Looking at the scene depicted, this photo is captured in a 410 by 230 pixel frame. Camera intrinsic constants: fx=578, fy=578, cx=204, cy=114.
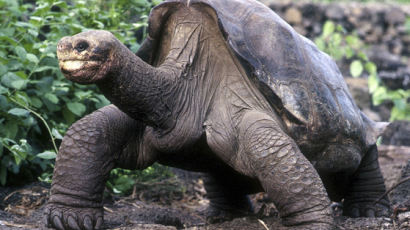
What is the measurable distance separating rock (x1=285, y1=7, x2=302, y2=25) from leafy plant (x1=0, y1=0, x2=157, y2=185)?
755cm

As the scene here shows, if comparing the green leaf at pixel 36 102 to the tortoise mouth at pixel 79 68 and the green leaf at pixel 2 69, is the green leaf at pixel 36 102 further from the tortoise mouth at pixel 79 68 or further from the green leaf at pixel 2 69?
the tortoise mouth at pixel 79 68

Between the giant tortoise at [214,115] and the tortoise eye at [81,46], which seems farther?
the giant tortoise at [214,115]

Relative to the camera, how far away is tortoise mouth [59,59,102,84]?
2.60 meters

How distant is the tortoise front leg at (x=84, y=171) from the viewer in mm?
3068

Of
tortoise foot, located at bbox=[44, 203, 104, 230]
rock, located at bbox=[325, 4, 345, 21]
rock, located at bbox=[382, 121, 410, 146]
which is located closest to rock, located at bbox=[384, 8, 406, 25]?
rock, located at bbox=[325, 4, 345, 21]

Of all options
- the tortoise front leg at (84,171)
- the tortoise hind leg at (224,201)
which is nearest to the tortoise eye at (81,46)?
the tortoise front leg at (84,171)

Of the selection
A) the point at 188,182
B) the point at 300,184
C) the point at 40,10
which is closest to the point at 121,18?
the point at 40,10

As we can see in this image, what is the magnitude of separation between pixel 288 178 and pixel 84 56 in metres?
1.15

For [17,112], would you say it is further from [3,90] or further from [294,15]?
[294,15]

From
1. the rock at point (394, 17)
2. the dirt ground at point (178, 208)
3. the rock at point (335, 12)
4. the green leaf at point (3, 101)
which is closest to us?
the dirt ground at point (178, 208)

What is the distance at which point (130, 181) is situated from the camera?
183 inches

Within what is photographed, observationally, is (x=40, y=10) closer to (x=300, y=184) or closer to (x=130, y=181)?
(x=130, y=181)

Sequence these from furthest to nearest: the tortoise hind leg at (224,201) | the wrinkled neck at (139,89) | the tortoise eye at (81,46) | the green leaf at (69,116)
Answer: the green leaf at (69,116)
the tortoise hind leg at (224,201)
the wrinkled neck at (139,89)
the tortoise eye at (81,46)

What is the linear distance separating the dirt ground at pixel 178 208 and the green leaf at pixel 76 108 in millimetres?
574
